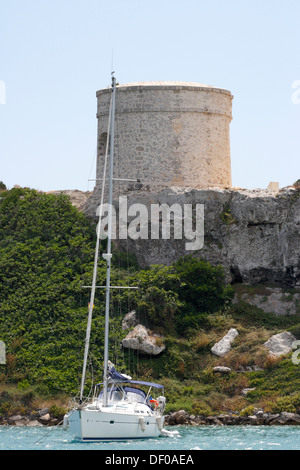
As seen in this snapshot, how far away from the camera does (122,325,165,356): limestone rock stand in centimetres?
4244

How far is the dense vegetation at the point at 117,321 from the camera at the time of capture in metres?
40.8

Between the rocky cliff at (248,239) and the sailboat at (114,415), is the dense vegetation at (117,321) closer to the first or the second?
the rocky cliff at (248,239)

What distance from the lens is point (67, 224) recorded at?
49.1 metres

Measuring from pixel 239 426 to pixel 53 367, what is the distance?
27.2ft

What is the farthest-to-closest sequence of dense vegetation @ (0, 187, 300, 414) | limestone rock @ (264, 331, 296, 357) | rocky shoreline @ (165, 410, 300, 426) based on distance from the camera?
limestone rock @ (264, 331, 296, 357) → dense vegetation @ (0, 187, 300, 414) → rocky shoreline @ (165, 410, 300, 426)

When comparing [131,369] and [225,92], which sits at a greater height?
[225,92]

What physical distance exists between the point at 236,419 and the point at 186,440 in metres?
5.21

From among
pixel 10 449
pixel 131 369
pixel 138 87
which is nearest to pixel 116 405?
pixel 10 449

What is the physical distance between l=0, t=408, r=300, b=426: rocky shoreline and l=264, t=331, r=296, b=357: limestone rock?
4.05 metres

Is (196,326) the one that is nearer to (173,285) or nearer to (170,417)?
(173,285)

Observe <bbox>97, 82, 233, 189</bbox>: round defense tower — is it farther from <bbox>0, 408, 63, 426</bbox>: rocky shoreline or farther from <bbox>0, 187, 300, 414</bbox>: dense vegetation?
<bbox>0, 408, 63, 426</bbox>: rocky shoreline

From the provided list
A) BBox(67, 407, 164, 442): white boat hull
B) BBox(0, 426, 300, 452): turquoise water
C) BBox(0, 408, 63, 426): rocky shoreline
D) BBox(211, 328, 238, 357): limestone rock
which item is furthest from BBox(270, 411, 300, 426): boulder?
BBox(0, 408, 63, 426): rocky shoreline

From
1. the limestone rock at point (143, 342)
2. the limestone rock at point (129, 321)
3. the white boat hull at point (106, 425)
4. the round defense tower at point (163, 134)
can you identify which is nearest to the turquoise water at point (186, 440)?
the white boat hull at point (106, 425)

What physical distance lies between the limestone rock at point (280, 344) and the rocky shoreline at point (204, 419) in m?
4.05
